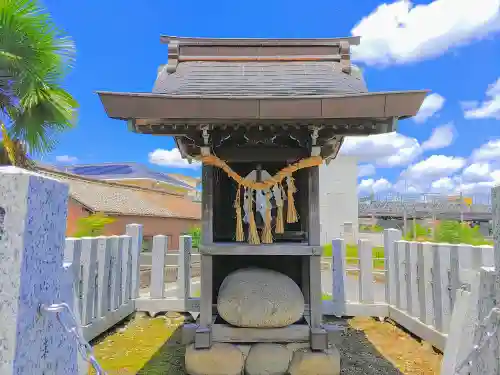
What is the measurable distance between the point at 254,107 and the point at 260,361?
292 cm

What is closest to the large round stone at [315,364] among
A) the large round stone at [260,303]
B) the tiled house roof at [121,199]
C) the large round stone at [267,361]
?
the large round stone at [267,361]

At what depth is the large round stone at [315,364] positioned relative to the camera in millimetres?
4273

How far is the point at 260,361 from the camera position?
4340 mm

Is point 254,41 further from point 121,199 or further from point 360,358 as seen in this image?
point 121,199

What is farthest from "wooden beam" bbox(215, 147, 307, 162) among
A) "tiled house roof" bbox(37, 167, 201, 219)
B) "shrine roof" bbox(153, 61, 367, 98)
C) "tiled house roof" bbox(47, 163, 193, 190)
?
"tiled house roof" bbox(47, 163, 193, 190)

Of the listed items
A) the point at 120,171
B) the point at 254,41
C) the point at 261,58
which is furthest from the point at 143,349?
the point at 120,171

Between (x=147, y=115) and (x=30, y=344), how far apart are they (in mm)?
2469

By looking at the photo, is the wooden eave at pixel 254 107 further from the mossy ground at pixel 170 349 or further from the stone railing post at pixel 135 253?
the stone railing post at pixel 135 253

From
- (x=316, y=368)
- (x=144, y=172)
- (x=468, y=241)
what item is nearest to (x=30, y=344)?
(x=316, y=368)

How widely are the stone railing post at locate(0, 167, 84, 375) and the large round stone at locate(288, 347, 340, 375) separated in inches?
112

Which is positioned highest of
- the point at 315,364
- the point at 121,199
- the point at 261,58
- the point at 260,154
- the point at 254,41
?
the point at 254,41

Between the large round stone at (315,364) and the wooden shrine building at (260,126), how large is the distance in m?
0.12

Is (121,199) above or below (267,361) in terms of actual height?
above

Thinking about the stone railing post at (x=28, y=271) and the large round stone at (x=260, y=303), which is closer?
the stone railing post at (x=28, y=271)
